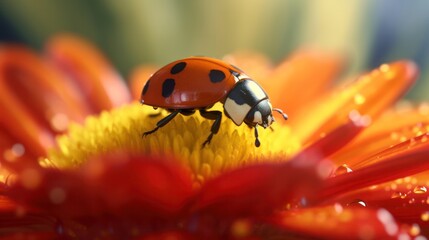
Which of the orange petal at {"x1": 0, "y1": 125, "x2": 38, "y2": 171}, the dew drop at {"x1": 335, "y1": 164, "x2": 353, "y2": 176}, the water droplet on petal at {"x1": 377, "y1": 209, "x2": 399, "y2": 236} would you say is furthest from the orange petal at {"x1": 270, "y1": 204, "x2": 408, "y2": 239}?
the orange petal at {"x1": 0, "y1": 125, "x2": 38, "y2": 171}

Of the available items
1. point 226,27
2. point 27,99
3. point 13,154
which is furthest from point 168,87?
point 226,27

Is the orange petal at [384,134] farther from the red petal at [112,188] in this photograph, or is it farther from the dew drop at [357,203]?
the red petal at [112,188]

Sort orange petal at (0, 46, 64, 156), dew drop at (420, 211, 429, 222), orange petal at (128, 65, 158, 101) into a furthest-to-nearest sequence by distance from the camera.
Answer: orange petal at (128, 65, 158, 101) < orange petal at (0, 46, 64, 156) < dew drop at (420, 211, 429, 222)

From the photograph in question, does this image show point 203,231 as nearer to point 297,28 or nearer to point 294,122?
point 294,122

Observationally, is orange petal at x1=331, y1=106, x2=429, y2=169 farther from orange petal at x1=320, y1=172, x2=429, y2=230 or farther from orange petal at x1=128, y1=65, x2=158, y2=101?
orange petal at x1=128, y1=65, x2=158, y2=101

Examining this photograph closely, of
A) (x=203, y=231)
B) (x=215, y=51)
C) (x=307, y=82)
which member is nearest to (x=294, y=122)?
(x=307, y=82)

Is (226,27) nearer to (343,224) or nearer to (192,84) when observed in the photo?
(192,84)
